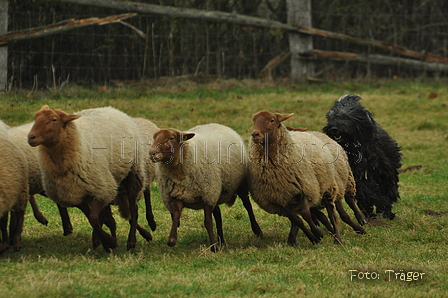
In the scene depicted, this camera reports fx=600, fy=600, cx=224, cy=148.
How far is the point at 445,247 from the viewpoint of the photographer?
6.71m

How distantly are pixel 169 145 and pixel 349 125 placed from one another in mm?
2921

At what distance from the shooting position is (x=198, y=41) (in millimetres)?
16547

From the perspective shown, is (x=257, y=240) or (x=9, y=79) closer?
(x=257, y=240)

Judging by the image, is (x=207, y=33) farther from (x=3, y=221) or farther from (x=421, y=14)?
(x=3, y=221)

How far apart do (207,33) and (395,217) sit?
9376mm

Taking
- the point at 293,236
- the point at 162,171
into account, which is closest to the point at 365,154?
the point at 293,236

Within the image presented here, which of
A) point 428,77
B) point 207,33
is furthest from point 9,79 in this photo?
point 428,77

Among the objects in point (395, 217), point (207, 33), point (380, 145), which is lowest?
point (395, 217)

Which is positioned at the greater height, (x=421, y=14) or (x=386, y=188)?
(x=421, y=14)

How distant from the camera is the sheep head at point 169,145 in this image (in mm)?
6621

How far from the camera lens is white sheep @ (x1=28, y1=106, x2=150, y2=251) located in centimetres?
630

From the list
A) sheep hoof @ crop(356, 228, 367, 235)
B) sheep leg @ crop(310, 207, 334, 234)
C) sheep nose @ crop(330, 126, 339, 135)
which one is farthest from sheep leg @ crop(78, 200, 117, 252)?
sheep nose @ crop(330, 126, 339, 135)

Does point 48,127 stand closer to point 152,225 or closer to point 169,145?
point 169,145

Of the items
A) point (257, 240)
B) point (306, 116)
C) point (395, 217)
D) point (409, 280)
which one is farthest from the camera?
point (306, 116)
